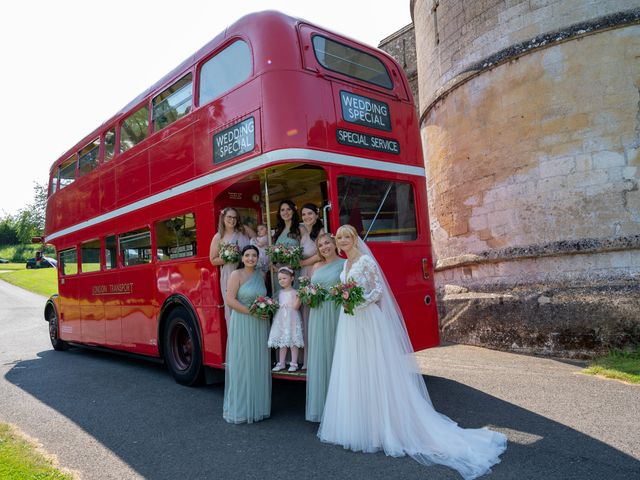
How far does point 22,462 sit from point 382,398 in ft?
9.58

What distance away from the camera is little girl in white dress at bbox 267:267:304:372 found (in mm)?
5207

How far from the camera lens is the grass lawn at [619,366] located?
6.02 metres

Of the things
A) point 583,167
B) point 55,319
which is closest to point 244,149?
point 583,167

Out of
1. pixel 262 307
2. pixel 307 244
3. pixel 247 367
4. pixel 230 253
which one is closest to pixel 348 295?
pixel 262 307

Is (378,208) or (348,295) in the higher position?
(378,208)

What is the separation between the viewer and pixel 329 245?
16.2 feet

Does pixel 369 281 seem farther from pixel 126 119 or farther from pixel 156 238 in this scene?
pixel 126 119

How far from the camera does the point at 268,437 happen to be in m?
4.50

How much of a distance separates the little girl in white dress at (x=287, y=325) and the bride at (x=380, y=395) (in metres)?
0.82

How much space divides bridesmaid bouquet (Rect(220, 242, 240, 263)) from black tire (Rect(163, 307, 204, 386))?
1282mm

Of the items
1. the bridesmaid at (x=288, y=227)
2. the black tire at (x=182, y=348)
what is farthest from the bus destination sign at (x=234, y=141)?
the black tire at (x=182, y=348)

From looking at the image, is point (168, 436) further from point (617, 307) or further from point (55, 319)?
point (55, 319)

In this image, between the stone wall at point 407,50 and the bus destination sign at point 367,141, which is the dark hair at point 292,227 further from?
the stone wall at point 407,50

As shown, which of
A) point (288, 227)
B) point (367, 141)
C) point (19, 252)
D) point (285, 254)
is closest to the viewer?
point (285, 254)
